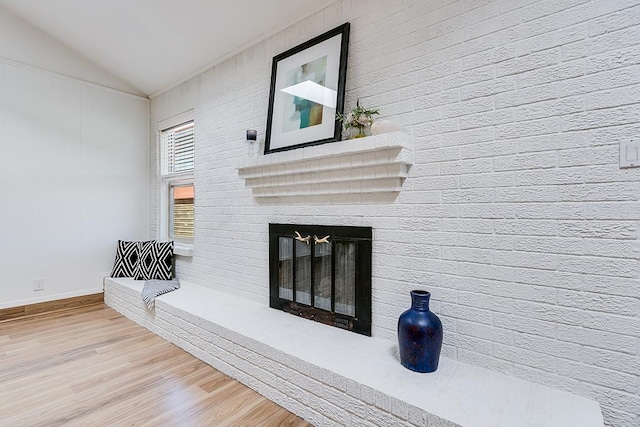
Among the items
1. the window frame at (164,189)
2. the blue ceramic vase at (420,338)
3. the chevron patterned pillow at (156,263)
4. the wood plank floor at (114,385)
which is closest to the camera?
the blue ceramic vase at (420,338)

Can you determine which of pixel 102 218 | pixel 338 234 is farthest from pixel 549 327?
pixel 102 218

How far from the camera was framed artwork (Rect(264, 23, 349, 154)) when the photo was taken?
2.19 metres

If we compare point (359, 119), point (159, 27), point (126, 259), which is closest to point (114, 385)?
point (126, 259)


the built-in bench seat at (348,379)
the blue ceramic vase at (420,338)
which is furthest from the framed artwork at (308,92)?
the built-in bench seat at (348,379)

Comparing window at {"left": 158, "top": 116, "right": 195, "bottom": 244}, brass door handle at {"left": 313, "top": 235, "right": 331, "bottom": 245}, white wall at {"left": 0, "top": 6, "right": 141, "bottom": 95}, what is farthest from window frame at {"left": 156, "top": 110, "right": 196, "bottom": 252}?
brass door handle at {"left": 313, "top": 235, "right": 331, "bottom": 245}

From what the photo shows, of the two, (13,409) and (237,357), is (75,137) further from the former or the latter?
(237,357)

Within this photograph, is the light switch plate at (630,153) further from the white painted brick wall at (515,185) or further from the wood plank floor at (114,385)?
the wood plank floor at (114,385)

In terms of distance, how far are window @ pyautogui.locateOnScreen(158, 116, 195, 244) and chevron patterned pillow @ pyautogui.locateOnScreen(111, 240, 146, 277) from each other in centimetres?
37

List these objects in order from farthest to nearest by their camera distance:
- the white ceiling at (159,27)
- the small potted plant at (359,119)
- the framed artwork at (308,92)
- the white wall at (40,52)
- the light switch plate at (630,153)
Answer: the white wall at (40,52)
the white ceiling at (159,27)
the framed artwork at (308,92)
the small potted plant at (359,119)
the light switch plate at (630,153)

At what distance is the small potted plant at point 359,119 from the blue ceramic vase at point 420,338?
1.05 metres

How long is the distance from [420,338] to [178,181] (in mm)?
3308

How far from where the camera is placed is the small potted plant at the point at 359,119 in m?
2.01

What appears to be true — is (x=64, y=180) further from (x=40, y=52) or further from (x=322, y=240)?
(x=322, y=240)

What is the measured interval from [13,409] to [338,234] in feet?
6.76
